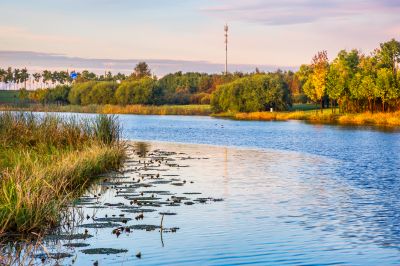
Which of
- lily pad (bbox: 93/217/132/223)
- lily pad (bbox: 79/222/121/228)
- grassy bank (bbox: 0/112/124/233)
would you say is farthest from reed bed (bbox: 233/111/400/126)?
lily pad (bbox: 79/222/121/228)

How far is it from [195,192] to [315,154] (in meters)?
20.6

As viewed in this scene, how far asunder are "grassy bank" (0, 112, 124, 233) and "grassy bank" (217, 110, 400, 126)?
6298 centimetres

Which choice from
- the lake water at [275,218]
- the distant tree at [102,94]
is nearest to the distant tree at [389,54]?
the distant tree at [102,94]

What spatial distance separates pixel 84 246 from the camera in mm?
14359

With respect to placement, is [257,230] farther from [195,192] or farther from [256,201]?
[195,192]

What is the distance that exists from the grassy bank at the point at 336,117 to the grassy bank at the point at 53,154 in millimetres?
62976

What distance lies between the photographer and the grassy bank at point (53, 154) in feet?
54.2

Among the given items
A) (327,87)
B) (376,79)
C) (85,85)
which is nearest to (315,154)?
(376,79)

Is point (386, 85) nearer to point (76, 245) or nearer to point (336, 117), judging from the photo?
point (336, 117)

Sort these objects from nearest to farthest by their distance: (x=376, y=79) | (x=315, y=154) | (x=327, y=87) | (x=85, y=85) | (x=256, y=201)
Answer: (x=256, y=201)
(x=315, y=154)
(x=376, y=79)
(x=327, y=87)
(x=85, y=85)

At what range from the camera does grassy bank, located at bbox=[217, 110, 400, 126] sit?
91988mm

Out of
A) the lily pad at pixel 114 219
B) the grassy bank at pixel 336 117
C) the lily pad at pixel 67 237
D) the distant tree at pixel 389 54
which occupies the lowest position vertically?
the lily pad at pixel 67 237

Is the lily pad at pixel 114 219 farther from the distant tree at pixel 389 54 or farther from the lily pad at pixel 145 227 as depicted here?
the distant tree at pixel 389 54

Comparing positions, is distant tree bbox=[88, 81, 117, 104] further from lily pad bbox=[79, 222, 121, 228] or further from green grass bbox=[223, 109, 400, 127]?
lily pad bbox=[79, 222, 121, 228]
